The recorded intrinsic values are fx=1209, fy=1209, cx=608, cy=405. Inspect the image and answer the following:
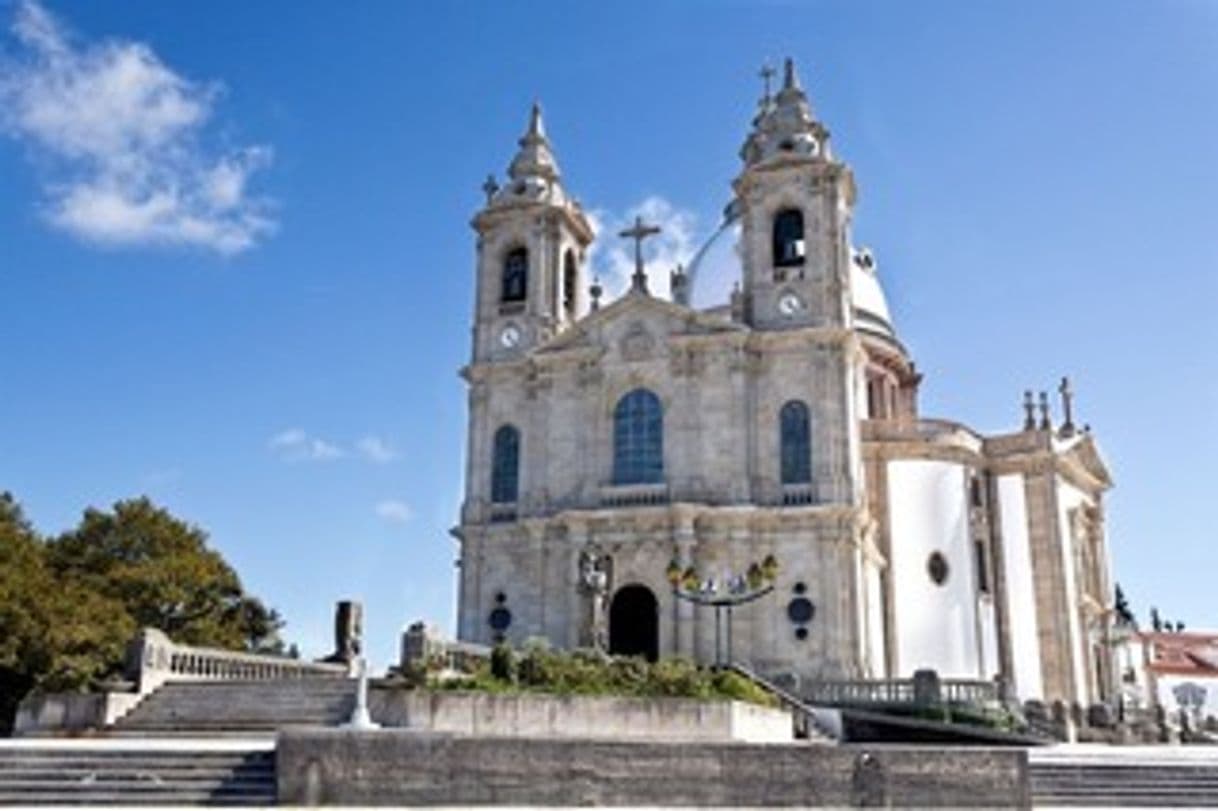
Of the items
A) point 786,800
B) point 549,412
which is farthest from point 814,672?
point 786,800

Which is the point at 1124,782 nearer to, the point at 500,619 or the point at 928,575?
the point at 928,575

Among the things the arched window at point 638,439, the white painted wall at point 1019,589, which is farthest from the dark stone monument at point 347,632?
the white painted wall at point 1019,589

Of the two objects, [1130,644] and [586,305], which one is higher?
[586,305]

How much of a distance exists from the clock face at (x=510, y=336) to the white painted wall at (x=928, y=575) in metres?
13.4

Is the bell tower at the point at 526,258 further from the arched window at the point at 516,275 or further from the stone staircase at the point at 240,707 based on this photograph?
the stone staircase at the point at 240,707

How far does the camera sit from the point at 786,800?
1384 centimetres

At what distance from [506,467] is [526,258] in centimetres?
780

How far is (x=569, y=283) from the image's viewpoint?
4484cm

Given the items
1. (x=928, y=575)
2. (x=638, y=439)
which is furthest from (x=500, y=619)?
(x=928, y=575)

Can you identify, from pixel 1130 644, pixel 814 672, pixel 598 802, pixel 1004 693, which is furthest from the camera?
pixel 1130 644

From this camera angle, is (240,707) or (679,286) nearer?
(240,707)

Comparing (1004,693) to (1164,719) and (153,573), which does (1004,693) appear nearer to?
(1164,719)

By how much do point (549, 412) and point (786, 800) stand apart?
26.8 metres

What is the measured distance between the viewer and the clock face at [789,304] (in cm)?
3881
